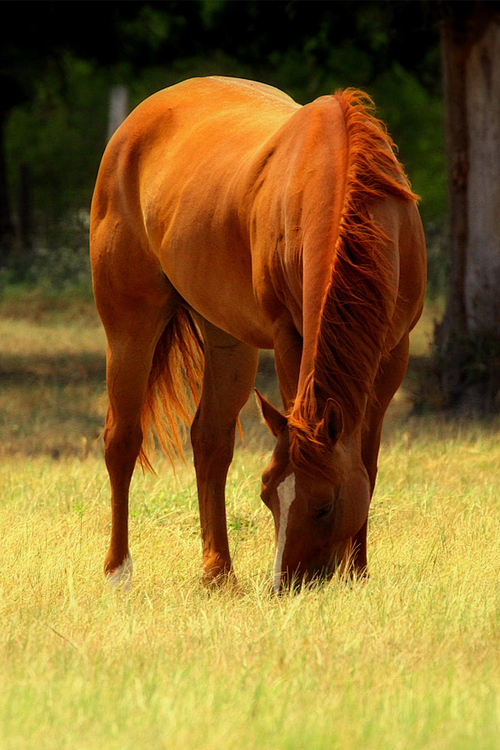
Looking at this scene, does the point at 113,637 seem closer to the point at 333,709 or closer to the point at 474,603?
the point at 333,709

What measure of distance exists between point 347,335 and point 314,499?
→ 0.50 metres

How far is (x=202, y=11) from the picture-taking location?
13602 mm

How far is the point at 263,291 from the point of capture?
12.3ft

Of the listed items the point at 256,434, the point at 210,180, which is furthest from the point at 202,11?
the point at 210,180

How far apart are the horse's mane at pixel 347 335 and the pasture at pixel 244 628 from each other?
1.65 feet

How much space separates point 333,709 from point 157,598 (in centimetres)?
145

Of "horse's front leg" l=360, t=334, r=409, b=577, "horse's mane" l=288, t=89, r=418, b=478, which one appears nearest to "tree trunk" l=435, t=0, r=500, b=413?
"horse's front leg" l=360, t=334, r=409, b=577

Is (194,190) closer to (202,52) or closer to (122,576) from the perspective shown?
(122,576)

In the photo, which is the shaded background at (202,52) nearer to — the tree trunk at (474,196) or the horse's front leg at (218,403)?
the tree trunk at (474,196)

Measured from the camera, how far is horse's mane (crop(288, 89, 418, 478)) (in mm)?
3234

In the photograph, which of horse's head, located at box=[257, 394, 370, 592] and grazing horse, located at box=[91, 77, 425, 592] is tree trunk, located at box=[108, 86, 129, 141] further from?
horse's head, located at box=[257, 394, 370, 592]

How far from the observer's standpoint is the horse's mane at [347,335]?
10.6 ft

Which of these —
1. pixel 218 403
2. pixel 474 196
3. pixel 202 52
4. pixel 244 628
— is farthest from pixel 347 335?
pixel 202 52

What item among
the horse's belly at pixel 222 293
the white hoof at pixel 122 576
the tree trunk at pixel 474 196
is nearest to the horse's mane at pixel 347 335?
the horse's belly at pixel 222 293
